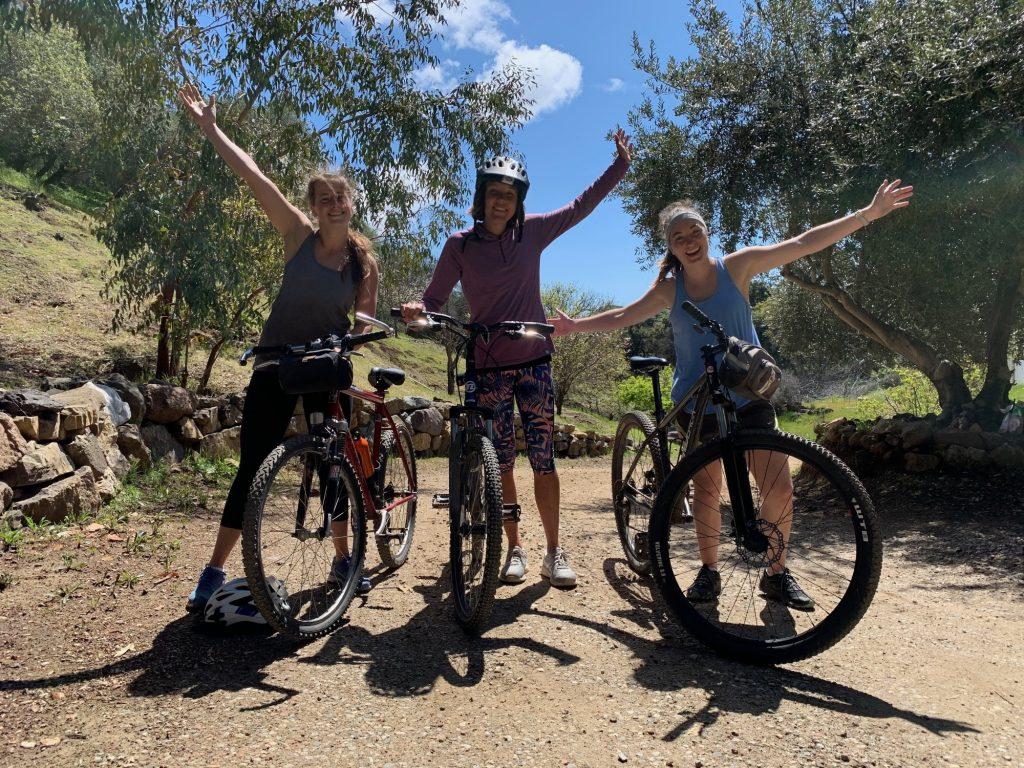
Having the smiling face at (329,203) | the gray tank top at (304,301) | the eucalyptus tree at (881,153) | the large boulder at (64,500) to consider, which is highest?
the eucalyptus tree at (881,153)

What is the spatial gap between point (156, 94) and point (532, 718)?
857 cm

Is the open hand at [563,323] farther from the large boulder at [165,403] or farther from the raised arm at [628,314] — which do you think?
the large boulder at [165,403]

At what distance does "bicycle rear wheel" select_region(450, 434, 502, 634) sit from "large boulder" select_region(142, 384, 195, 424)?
4577mm

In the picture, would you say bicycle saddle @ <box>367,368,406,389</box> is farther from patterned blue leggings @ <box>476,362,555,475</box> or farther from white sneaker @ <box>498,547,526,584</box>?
white sneaker @ <box>498,547,526,584</box>

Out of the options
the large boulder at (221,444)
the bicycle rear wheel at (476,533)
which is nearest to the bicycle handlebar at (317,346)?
the bicycle rear wheel at (476,533)

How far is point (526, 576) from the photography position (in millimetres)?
4047

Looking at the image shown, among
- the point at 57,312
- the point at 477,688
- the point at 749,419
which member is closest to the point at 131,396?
the point at 57,312

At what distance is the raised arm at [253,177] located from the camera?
3197 millimetres

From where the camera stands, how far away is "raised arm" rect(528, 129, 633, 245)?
3.85 meters

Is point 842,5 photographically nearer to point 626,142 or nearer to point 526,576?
point 626,142

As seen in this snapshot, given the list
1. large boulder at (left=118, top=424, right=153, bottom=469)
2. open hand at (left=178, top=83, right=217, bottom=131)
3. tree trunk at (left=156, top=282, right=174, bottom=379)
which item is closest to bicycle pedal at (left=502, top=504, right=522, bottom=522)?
open hand at (left=178, top=83, right=217, bottom=131)

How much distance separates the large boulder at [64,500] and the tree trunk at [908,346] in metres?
8.39

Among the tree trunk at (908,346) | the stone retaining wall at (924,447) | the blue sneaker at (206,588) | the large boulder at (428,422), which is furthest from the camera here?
the large boulder at (428,422)

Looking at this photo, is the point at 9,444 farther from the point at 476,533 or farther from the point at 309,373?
the point at 476,533
